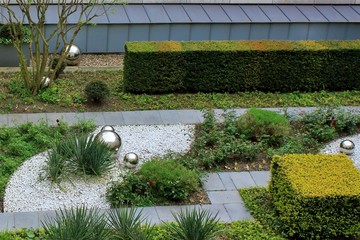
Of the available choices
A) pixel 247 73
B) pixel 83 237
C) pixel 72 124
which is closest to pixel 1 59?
pixel 72 124

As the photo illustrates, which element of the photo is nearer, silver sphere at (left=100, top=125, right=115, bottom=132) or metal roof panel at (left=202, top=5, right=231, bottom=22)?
silver sphere at (left=100, top=125, right=115, bottom=132)

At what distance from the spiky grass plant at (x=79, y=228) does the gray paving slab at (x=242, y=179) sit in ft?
9.97

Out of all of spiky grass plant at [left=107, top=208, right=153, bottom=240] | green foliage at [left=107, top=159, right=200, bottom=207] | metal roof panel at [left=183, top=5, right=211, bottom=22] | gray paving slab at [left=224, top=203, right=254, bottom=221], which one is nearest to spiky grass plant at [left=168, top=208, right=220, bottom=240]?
spiky grass plant at [left=107, top=208, right=153, bottom=240]

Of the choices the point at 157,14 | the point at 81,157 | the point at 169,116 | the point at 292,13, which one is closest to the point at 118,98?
the point at 169,116

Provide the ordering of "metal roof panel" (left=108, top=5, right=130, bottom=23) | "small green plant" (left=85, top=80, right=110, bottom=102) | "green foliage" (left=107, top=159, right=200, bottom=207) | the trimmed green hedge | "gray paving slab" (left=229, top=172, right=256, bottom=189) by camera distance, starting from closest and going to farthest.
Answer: "green foliage" (left=107, top=159, right=200, bottom=207) → "gray paving slab" (left=229, top=172, right=256, bottom=189) → "small green plant" (left=85, top=80, right=110, bottom=102) → the trimmed green hedge → "metal roof panel" (left=108, top=5, right=130, bottom=23)

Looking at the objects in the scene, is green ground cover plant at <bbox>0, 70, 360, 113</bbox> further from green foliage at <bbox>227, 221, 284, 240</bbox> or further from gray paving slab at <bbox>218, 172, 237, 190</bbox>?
green foliage at <bbox>227, 221, 284, 240</bbox>

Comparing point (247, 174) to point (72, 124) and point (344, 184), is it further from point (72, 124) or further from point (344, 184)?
point (72, 124)

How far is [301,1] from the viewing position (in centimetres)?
1898

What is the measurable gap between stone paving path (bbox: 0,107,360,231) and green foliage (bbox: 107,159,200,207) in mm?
230

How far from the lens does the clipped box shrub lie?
34.4 ft

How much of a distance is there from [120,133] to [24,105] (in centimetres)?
217

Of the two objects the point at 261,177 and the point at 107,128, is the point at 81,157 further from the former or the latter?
the point at 261,177

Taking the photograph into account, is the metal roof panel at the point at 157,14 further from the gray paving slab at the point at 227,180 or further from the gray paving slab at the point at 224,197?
the gray paving slab at the point at 224,197

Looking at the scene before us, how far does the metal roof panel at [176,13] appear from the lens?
1773cm
